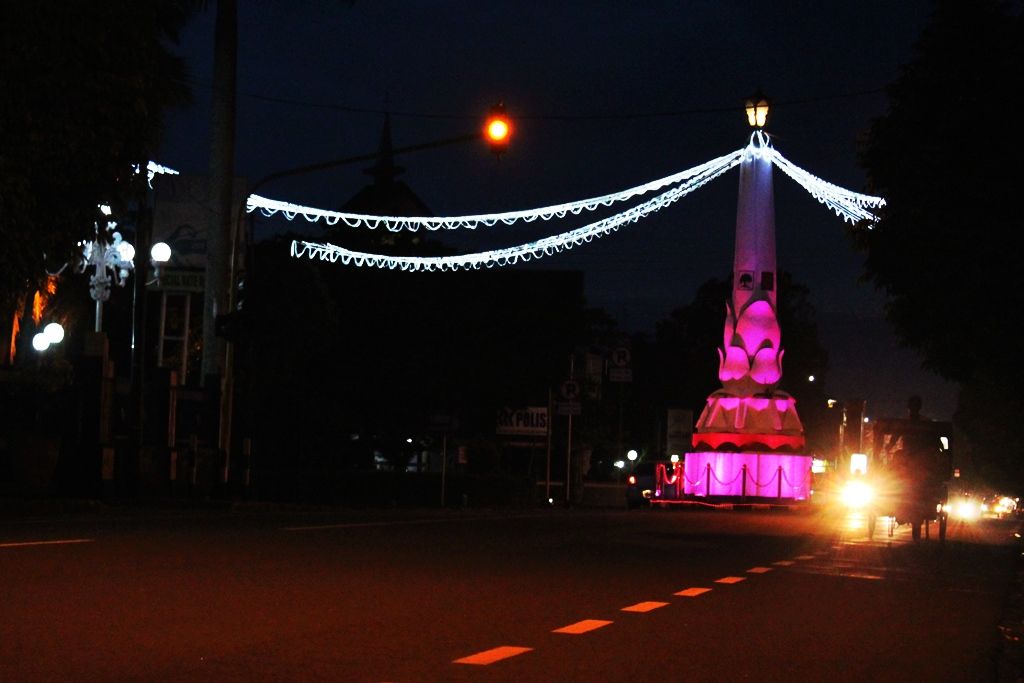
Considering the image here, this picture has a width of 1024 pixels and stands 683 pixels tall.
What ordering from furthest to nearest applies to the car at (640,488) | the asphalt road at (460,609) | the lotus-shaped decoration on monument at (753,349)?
the lotus-shaped decoration on monument at (753,349) < the car at (640,488) < the asphalt road at (460,609)

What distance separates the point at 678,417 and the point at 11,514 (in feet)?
152

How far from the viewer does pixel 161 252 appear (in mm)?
33031

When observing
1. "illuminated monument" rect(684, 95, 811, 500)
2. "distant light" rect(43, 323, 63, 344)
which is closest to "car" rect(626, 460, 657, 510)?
"illuminated monument" rect(684, 95, 811, 500)

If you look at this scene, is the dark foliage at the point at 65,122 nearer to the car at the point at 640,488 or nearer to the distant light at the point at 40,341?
the distant light at the point at 40,341

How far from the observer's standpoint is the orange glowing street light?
88.2 feet

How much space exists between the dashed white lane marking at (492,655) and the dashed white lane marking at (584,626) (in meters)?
0.98

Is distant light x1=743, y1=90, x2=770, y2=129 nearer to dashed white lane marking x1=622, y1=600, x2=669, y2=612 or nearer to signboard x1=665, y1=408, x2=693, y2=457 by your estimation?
signboard x1=665, y1=408, x2=693, y2=457

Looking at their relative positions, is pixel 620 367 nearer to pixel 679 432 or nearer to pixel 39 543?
pixel 679 432

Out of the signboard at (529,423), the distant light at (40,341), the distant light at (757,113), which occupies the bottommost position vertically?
the signboard at (529,423)

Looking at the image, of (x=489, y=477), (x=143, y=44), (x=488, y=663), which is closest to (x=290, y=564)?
(x=143, y=44)

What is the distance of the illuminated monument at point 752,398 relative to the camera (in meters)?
57.2

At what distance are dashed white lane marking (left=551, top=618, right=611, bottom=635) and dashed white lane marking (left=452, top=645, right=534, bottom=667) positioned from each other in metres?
0.98

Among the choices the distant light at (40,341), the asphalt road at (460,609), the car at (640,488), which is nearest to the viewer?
the asphalt road at (460,609)

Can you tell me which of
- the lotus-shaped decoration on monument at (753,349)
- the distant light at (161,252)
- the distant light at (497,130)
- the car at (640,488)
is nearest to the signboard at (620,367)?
the car at (640,488)
